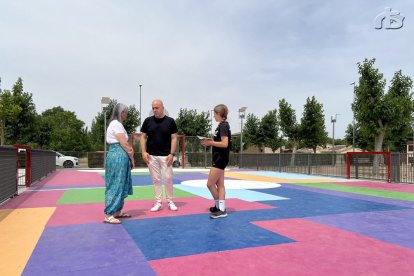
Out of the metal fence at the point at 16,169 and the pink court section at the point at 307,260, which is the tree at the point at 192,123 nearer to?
the metal fence at the point at 16,169

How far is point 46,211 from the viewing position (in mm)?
6027

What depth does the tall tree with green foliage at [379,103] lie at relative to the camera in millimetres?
17062

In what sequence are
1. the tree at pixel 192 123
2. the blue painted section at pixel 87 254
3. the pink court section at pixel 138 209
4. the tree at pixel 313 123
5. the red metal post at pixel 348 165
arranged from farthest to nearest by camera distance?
the tree at pixel 192 123, the tree at pixel 313 123, the red metal post at pixel 348 165, the pink court section at pixel 138 209, the blue painted section at pixel 87 254

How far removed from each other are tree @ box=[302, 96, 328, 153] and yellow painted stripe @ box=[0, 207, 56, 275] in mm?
29639

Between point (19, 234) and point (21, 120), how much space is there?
2562 cm

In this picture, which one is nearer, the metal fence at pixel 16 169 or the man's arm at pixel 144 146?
the man's arm at pixel 144 146

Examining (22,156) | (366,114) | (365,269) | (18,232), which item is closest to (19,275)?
(18,232)

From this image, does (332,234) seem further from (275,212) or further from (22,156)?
(22,156)

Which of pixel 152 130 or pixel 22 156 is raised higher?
pixel 152 130

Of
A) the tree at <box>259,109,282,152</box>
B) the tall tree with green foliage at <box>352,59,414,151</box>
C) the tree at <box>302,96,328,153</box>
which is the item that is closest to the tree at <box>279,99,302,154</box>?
the tree at <box>302,96,328,153</box>

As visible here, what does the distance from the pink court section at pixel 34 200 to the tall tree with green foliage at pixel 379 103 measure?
16.0 m

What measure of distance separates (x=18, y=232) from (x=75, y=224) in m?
0.76

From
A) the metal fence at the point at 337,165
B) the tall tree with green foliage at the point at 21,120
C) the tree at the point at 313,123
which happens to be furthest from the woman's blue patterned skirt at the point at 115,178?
the tree at the point at 313,123

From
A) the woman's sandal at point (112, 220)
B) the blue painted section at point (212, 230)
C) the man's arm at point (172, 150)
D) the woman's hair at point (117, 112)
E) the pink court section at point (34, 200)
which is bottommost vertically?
the pink court section at point (34, 200)
